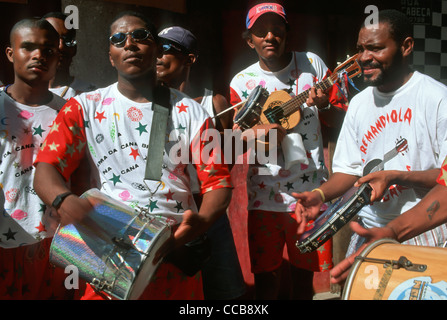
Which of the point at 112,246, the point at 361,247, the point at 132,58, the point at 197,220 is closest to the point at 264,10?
the point at 132,58

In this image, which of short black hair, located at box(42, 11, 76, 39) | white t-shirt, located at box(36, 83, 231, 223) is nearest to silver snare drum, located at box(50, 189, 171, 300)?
white t-shirt, located at box(36, 83, 231, 223)

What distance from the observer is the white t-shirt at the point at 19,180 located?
121 inches

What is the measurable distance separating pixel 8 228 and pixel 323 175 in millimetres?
2247

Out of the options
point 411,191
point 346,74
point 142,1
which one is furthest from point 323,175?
point 142,1

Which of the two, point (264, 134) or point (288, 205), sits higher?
point (264, 134)

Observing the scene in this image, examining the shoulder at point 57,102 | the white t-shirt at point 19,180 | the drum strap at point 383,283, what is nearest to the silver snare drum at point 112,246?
the white t-shirt at point 19,180

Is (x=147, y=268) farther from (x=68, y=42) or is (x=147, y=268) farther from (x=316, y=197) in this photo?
(x=68, y=42)

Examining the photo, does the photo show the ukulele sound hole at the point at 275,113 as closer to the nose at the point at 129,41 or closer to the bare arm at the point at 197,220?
the bare arm at the point at 197,220

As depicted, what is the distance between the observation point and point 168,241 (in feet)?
8.21

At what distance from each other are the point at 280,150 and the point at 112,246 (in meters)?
1.89

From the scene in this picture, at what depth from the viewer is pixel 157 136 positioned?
9.04 ft

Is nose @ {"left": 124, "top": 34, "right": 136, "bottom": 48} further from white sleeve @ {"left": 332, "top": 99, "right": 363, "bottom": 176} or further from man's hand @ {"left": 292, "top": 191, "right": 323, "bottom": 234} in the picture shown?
white sleeve @ {"left": 332, "top": 99, "right": 363, "bottom": 176}

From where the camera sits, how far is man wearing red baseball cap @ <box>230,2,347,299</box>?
4.03 m

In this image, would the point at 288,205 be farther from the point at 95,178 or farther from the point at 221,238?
the point at 95,178
